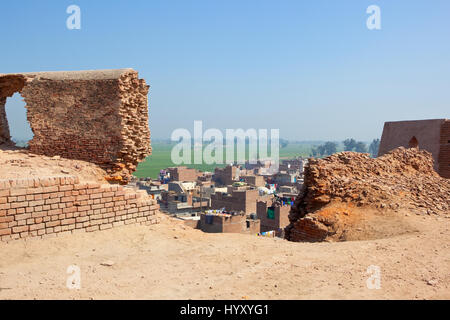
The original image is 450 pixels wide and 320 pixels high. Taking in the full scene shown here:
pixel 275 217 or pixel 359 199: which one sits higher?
pixel 359 199

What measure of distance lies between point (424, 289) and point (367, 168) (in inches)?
258

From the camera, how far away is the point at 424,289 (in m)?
4.33

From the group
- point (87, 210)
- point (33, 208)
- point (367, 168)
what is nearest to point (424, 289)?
point (87, 210)

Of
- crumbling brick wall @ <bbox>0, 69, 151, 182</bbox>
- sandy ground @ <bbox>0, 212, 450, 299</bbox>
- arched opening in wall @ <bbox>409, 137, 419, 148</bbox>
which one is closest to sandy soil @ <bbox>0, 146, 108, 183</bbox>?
crumbling brick wall @ <bbox>0, 69, 151, 182</bbox>

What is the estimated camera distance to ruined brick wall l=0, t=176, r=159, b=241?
5.46 meters

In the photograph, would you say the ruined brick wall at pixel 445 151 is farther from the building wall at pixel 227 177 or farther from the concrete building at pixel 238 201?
the building wall at pixel 227 177

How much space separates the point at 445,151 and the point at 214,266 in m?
13.7

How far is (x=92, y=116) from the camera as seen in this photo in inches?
352

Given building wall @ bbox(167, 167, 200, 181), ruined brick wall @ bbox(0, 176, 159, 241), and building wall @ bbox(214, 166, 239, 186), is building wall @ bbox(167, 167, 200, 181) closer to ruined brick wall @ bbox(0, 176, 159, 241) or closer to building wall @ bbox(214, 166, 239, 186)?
building wall @ bbox(214, 166, 239, 186)

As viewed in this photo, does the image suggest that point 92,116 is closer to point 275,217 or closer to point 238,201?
point 275,217

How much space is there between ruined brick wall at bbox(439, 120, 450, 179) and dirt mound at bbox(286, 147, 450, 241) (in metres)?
4.43

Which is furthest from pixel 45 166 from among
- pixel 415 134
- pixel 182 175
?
pixel 182 175
